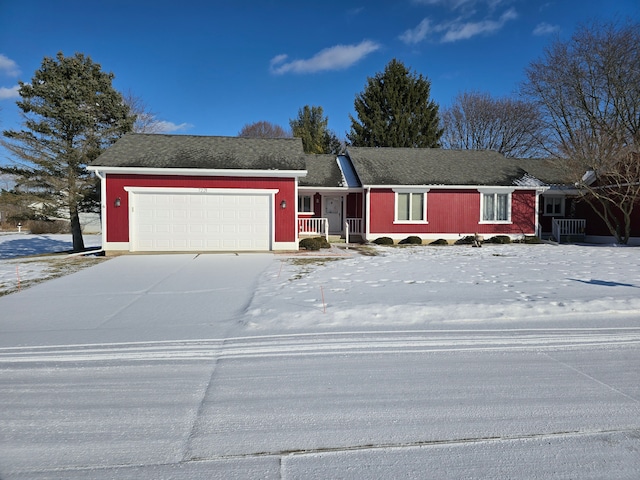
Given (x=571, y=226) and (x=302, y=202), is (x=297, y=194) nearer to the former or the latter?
(x=302, y=202)

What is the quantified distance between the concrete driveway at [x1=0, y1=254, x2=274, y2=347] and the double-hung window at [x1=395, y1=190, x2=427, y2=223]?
30.7 feet

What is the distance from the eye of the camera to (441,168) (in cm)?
1877

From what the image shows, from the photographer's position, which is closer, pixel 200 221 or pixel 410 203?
pixel 200 221

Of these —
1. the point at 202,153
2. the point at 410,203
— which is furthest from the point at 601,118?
the point at 202,153

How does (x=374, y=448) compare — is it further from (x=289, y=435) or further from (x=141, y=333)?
(x=141, y=333)

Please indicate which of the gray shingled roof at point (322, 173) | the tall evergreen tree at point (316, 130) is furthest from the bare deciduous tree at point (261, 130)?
the gray shingled roof at point (322, 173)

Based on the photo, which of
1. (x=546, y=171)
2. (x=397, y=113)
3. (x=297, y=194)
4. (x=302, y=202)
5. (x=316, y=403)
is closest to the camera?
(x=316, y=403)

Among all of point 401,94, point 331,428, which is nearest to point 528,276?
point 331,428

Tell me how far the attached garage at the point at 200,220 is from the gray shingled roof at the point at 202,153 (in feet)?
3.18

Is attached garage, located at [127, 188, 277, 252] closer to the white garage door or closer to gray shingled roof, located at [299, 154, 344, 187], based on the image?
the white garage door

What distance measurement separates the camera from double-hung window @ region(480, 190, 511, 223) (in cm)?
1784

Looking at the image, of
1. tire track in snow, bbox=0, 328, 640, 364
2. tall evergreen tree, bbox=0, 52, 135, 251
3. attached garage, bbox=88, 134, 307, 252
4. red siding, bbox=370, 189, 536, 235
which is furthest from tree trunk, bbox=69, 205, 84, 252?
tire track in snow, bbox=0, 328, 640, 364

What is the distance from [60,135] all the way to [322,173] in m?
12.1

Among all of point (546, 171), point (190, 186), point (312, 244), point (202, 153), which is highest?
point (546, 171)
